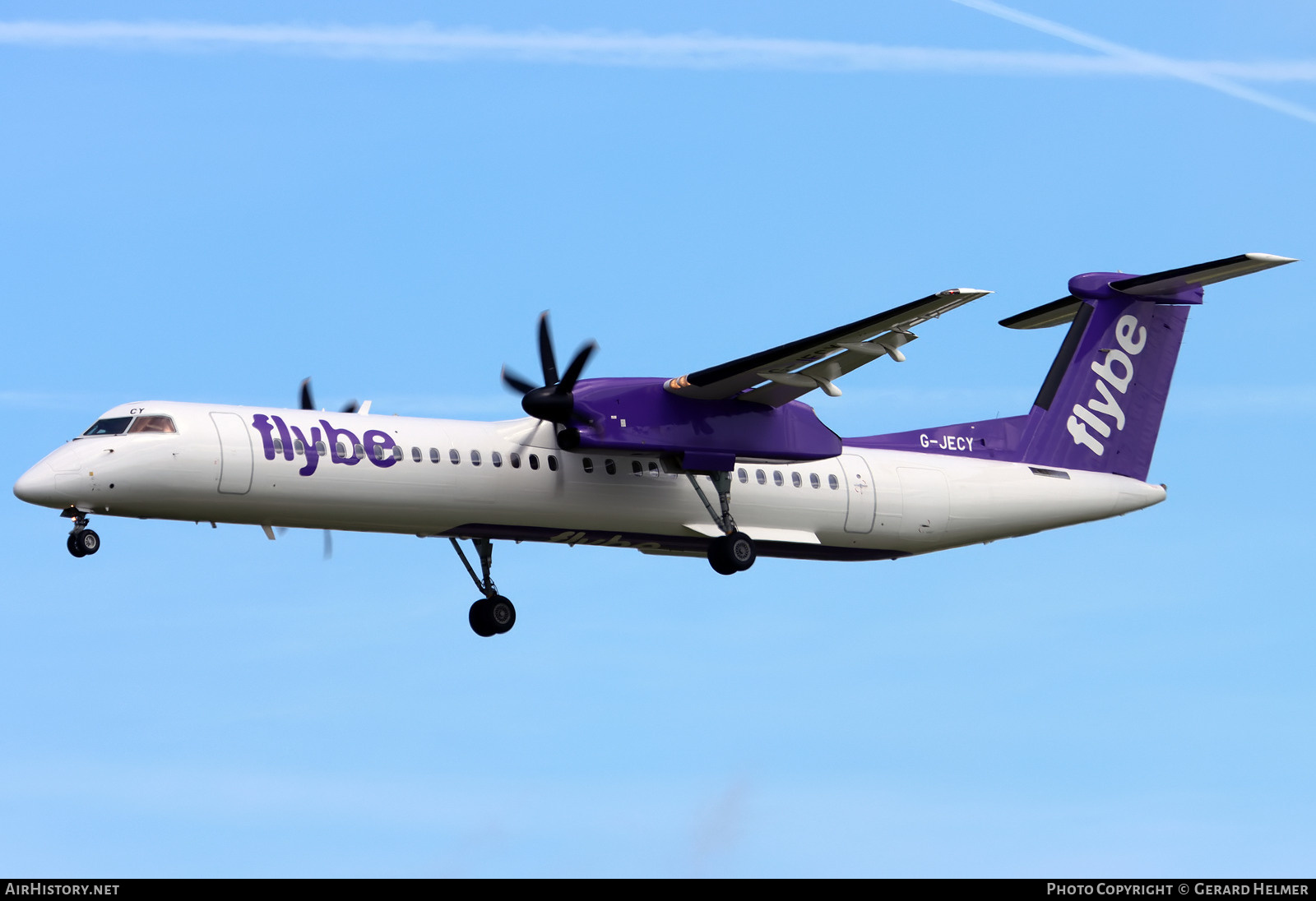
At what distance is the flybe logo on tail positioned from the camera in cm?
2803

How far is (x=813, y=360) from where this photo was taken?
24156 mm

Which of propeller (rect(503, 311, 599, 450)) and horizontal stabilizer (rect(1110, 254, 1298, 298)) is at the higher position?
horizontal stabilizer (rect(1110, 254, 1298, 298))

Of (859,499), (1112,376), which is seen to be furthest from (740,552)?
Result: (1112,376)

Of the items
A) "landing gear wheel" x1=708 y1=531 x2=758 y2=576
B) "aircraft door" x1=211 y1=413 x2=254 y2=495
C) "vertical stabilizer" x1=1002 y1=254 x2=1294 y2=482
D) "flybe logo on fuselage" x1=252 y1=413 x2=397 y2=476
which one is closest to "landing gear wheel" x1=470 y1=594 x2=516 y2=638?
"landing gear wheel" x1=708 y1=531 x2=758 y2=576

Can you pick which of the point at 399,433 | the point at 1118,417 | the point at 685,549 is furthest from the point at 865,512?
the point at 399,433

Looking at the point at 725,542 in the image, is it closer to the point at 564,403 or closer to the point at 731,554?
the point at 731,554

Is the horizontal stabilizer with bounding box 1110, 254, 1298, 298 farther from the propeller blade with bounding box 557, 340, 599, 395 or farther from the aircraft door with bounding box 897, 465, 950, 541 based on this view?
the propeller blade with bounding box 557, 340, 599, 395

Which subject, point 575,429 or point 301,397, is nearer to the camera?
point 575,429

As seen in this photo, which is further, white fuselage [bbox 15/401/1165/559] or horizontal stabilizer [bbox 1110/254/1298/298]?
horizontal stabilizer [bbox 1110/254/1298/298]

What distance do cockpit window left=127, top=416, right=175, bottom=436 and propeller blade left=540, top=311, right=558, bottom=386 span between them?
16.7ft

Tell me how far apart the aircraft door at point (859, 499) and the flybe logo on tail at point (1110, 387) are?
13.0ft
